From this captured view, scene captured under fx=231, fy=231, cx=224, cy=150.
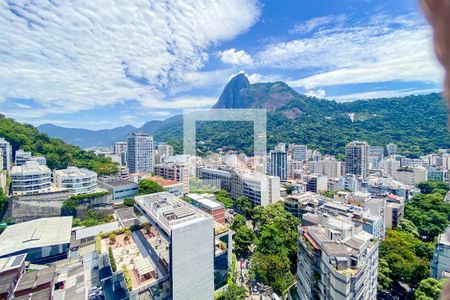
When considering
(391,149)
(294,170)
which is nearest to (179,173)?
(294,170)

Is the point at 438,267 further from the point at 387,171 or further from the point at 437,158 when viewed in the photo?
the point at 437,158

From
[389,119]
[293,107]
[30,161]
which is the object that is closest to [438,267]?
[30,161]

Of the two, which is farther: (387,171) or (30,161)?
(387,171)

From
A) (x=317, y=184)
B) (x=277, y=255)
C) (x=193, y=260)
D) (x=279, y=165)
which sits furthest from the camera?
(x=279, y=165)

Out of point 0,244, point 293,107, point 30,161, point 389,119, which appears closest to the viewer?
point 0,244

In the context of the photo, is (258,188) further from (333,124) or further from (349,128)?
(333,124)
